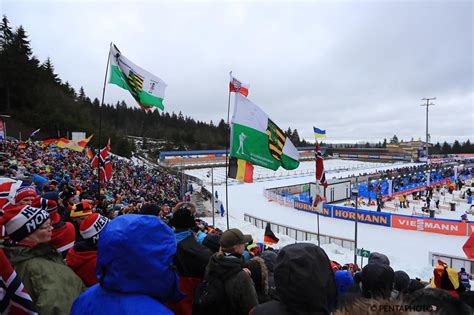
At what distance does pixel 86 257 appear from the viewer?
7.95ft

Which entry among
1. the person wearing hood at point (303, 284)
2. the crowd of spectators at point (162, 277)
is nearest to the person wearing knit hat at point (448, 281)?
the crowd of spectators at point (162, 277)

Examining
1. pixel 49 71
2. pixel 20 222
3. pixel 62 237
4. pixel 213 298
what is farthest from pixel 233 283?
pixel 49 71

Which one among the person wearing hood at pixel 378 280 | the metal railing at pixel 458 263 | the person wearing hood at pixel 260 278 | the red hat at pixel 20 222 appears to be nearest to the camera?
the red hat at pixel 20 222

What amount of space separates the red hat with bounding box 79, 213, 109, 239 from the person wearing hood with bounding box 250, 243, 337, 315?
6.12 ft

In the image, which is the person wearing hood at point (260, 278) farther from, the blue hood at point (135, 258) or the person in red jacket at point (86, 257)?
the person in red jacket at point (86, 257)

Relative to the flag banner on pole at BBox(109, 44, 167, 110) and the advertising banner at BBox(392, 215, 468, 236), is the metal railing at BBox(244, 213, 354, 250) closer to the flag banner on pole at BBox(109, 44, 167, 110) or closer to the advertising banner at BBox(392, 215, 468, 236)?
the advertising banner at BBox(392, 215, 468, 236)

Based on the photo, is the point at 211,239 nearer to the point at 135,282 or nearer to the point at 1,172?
the point at 135,282

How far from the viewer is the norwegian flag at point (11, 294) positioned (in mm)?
1589

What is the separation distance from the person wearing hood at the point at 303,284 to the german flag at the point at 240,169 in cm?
675

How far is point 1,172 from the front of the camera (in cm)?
980

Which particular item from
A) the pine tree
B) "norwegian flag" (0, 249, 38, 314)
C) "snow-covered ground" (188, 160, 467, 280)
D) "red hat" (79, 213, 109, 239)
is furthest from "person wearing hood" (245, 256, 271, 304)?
the pine tree

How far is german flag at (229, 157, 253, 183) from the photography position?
832 centimetres

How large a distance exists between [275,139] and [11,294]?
7674mm

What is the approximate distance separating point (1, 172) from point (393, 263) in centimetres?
Result: 1558
